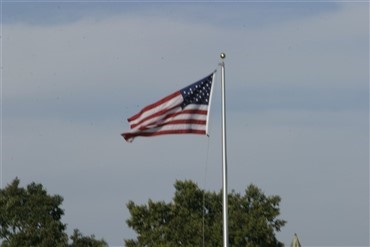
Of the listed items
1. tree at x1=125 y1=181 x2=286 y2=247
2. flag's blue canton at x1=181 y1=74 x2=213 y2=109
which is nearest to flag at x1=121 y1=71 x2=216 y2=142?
flag's blue canton at x1=181 y1=74 x2=213 y2=109

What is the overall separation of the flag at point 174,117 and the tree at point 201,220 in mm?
47762

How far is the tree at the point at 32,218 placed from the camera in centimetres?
8538

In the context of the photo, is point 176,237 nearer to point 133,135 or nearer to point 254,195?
point 254,195

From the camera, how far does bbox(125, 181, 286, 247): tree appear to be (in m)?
80.5

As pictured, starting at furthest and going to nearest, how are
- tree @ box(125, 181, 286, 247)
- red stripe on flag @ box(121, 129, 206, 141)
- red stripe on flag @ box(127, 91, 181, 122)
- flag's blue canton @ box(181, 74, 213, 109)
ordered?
tree @ box(125, 181, 286, 247), flag's blue canton @ box(181, 74, 213, 109), red stripe on flag @ box(127, 91, 181, 122), red stripe on flag @ box(121, 129, 206, 141)

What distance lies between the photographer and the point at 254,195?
275ft

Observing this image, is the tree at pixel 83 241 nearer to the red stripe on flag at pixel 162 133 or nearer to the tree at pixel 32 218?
the tree at pixel 32 218

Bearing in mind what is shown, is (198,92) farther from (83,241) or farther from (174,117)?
(83,241)

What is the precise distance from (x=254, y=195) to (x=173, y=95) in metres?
53.9

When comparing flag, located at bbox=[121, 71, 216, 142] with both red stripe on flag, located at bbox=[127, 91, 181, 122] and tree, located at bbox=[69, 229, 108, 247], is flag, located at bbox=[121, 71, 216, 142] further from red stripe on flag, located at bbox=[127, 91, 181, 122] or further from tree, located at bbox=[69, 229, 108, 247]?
tree, located at bbox=[69, 229, 108, 247]

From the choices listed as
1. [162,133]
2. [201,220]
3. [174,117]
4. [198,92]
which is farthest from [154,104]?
[201,220]

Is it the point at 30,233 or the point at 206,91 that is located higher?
the point at 30,233

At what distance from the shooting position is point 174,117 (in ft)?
99.2

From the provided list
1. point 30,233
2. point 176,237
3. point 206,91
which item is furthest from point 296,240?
point 30,233
